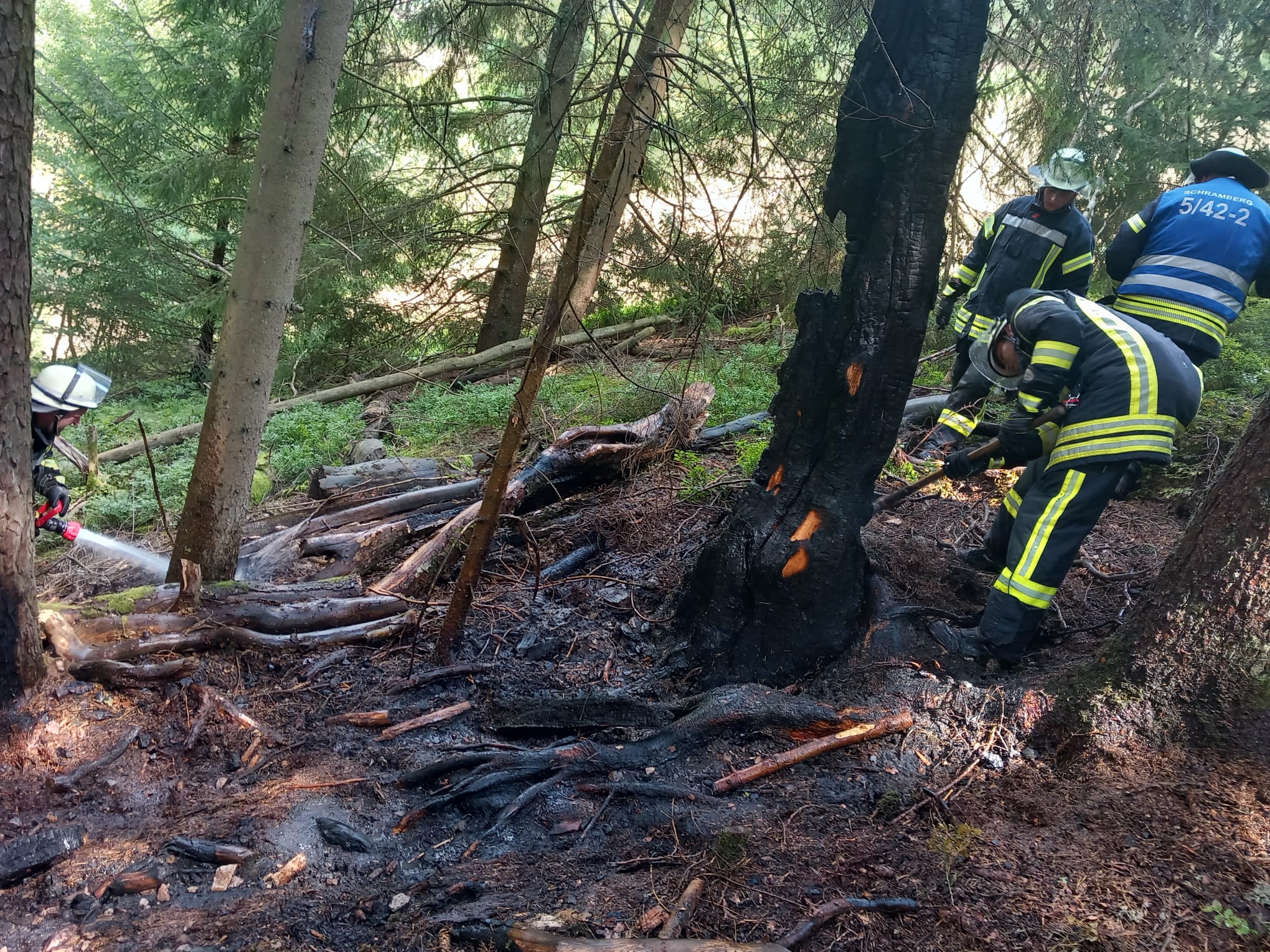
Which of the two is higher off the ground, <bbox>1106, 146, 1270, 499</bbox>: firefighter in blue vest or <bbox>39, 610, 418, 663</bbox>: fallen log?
<bbox>1106, 146, 1270, 499</bbox>: firefighter in blue vest

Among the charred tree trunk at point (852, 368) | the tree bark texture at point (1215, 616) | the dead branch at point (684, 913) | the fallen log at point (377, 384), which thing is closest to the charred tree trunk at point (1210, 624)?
the tree bark texture at point (1215, 616)

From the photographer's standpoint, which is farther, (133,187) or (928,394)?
(133,187)

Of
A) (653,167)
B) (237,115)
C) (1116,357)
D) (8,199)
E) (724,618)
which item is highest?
(653,167)

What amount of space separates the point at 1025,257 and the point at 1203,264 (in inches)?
46.9

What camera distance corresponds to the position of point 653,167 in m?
9.14

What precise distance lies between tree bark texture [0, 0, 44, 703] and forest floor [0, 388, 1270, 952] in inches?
11.6

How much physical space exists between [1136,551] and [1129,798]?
9.01ft

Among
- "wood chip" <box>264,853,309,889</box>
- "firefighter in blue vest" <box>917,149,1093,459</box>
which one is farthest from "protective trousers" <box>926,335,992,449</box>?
"wood chip" <box>264,853,309,889</box>

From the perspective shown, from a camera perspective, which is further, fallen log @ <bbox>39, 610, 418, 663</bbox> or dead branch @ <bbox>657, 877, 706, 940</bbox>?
fallen log @ <bbox>39, 610, 418, 663</bbox>

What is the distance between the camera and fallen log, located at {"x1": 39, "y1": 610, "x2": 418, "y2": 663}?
10.5 feet

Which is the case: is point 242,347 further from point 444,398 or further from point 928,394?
point 928,394

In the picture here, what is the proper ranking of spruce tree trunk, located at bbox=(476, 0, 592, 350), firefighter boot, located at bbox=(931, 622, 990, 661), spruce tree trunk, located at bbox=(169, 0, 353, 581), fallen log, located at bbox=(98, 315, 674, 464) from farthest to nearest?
1. fallen log, located at bbox=(98, 315, 674, 464)
2. spruce tree trunk, located at bbox=(476, 0, 592, 350)
3. spruce tree trunk, located at bbox=(169, 0, 353, 581)
4. firefighter boot, located at bbox=(931, 622, 990, 661)

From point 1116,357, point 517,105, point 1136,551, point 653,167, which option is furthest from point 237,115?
point 1136,551

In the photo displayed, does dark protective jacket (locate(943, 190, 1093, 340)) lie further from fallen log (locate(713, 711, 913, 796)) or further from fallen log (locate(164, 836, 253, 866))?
fallen log (locate(164, 836, 253, 866))
